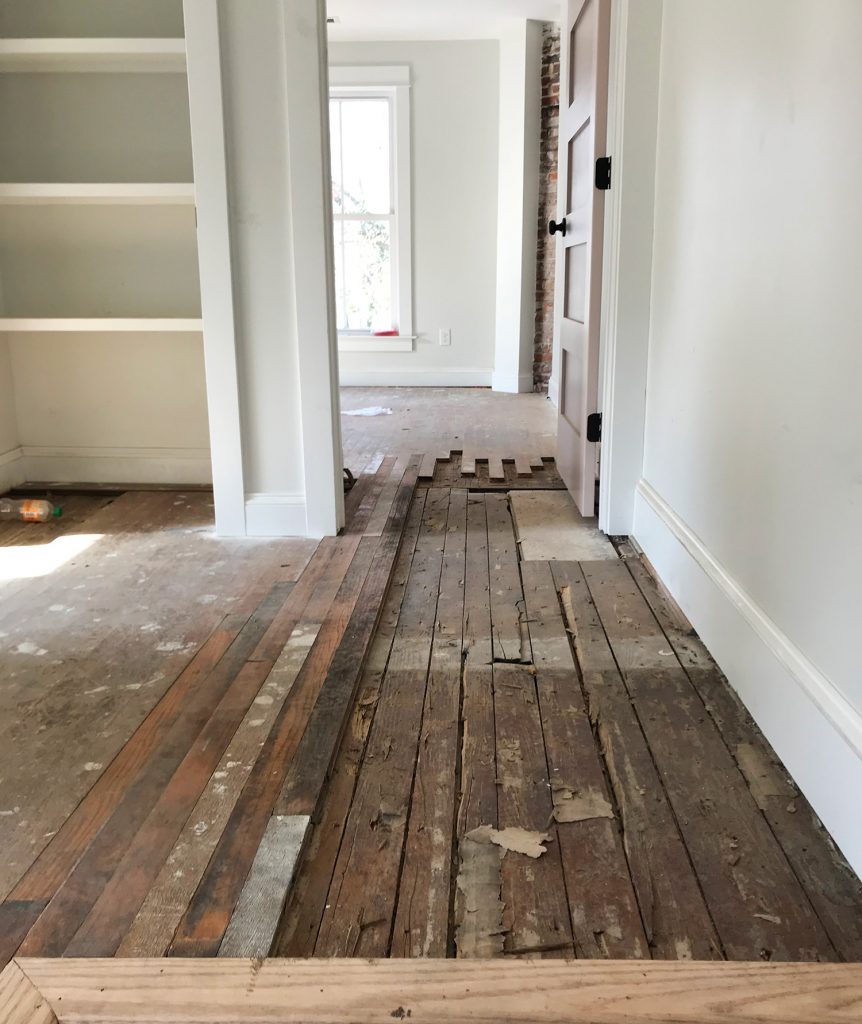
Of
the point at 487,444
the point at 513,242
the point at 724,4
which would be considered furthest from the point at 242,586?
the point at 513,242

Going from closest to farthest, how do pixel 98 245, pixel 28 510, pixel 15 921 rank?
pixel 15 921, pixel 28 510, pixel 98 245

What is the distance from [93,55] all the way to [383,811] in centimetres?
292

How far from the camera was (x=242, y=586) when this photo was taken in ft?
9.02

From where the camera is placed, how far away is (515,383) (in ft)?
23.8

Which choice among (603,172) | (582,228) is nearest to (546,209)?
(582,228)

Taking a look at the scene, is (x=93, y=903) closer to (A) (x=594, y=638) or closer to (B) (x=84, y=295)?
(A) (x=594, y=638)

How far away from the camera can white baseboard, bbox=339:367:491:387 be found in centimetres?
759

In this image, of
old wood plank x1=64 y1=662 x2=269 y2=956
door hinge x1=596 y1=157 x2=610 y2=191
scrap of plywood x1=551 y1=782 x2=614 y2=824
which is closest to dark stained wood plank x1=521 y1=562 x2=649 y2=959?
scrap of plywood x1=551 y1=782 x2=614 y2=824

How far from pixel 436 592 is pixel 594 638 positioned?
0.57m

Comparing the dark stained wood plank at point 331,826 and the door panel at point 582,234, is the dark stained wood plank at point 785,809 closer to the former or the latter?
the dark stained wood plank at point 331,826

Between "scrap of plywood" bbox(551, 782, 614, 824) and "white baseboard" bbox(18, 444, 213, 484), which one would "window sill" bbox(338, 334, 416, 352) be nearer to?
"white baseboard" bbox(18, 444, 213, 484)

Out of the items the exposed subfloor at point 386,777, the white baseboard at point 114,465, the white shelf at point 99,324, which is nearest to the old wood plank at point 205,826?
the exposed subfloor at point 386,777

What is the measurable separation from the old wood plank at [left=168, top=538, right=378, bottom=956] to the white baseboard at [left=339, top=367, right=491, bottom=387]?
Answer: 5.41 meters

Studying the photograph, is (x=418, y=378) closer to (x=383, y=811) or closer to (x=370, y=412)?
(x=370, y=412)
